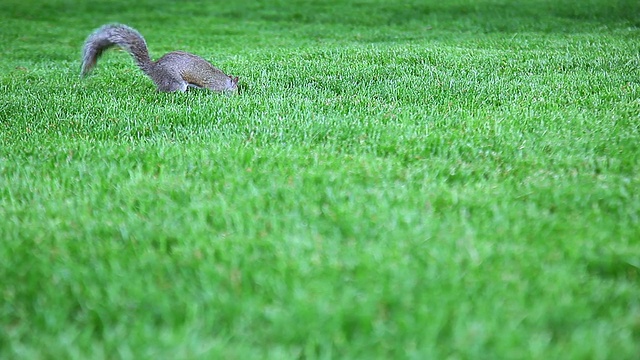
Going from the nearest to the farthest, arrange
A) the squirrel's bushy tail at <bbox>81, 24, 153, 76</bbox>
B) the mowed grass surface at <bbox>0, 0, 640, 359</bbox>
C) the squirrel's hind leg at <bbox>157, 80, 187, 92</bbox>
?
1. the mowed grass surface at <bbox>0, 0, 640, 359</bbox>
2. the squirrel's bushy tail at <bbox>81, 24, 153, 76</bbox>
3. the squirrel's hind leg at <bbox>157, 80, 187, 92</bbox>

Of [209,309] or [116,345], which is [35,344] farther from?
[209,309]

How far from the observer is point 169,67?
6.80 m

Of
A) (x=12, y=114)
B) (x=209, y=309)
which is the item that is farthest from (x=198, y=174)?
(x=12, y=114)

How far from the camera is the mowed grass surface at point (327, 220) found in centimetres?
225

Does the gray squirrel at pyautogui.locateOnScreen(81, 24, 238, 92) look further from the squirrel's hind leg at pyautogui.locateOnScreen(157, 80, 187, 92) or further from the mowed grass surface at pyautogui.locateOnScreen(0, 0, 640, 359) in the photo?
the mowed grass surface at pyautogui.locateOnScreen(0, 0, 640, 359)

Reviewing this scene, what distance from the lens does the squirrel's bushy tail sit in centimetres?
642

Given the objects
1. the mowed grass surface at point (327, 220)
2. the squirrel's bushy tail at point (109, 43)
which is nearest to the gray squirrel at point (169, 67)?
the squirrel's bushy tail at point (109, 43)

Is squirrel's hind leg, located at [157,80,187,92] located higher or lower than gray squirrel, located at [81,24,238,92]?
lower

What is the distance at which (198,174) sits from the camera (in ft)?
12.7

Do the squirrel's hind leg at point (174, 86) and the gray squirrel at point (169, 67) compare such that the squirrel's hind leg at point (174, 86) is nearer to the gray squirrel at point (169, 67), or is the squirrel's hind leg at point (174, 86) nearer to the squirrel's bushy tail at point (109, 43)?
the gray squirrel at point (169, 67)

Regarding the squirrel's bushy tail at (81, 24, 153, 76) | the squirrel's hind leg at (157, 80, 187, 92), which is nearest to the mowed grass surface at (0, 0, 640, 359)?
the squirrel's hind leg at (157, 80, 187, 92)

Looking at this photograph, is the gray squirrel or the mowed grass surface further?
the gray squirrel

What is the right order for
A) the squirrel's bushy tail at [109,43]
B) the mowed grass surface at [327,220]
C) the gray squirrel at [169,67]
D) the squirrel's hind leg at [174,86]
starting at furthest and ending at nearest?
the squirrel's hind leg at [174,86] < the gray squirrel at [169,67] < the squirrel's bushy tail at [109,43] < the mowed grass surface at [327,220]

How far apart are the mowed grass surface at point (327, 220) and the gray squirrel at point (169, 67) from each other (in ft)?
0.82
